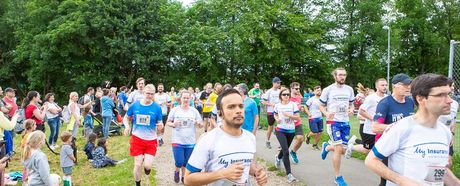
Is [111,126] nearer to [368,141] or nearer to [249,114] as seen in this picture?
[249,114]

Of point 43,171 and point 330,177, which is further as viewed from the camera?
point 330,177

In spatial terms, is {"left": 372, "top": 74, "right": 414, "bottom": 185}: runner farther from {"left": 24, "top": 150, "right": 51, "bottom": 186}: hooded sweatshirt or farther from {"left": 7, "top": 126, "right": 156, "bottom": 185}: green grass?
{"left": 7, "top": 126, "right": 156, "bottom": 185}: green grass

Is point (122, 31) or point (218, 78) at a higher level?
point (122, 31)

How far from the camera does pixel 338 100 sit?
7875 millimetres

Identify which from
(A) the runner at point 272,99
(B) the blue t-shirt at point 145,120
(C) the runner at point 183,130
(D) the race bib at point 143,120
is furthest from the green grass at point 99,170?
(A) the runner at point 272,99

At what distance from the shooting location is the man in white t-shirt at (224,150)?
338 cm

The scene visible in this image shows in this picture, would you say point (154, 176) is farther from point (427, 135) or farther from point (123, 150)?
point (427, 135)

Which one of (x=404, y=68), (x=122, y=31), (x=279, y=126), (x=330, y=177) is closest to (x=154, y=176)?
(x=279, y=126)

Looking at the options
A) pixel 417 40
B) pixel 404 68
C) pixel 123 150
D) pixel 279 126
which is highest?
pixel 417 40

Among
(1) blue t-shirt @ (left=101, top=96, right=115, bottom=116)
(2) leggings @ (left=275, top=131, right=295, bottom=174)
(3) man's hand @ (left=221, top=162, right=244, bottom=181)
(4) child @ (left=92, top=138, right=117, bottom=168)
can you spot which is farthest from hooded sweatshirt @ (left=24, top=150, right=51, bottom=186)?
(1) blue t-shirt @ (left=101, top=96, right=115, bottom=116)

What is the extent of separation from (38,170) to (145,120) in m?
2.07

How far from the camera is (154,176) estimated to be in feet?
29.6

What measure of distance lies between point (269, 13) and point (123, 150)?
24.3 meters

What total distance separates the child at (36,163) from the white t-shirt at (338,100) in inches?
192
